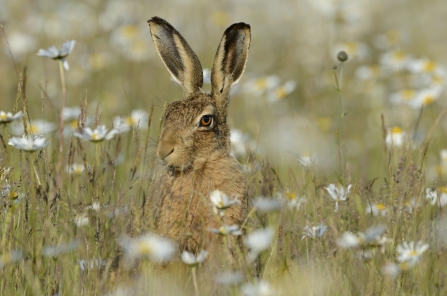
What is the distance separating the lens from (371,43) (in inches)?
450

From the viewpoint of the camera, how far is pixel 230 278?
2988mm

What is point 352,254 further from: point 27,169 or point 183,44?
point 183,44

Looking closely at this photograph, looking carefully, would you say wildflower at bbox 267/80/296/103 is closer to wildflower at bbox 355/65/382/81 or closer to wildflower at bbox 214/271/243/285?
wildflower at bbox 355/65/382/81

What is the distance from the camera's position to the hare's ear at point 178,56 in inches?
188

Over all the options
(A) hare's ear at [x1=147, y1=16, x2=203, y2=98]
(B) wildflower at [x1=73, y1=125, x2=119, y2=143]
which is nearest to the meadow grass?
(B) wildflower at [x1=73, y1=125, x2=119, y2=143]

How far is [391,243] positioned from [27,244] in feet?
5.62

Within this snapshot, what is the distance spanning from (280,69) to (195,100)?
629 centimetres

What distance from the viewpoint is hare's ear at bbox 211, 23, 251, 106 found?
472 cm

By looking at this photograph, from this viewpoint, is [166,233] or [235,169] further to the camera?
[235,169]

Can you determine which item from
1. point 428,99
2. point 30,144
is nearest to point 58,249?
point 30,144

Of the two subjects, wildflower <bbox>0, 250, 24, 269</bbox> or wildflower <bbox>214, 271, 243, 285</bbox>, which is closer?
wildflower <bbox>214, 271, 243, 285</bbox>

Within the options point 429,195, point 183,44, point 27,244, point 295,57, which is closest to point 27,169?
point 27,244

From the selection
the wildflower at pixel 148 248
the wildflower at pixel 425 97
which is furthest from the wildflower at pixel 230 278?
the wildflower at pixel 425 97

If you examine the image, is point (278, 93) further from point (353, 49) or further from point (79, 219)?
point (79, 219)
